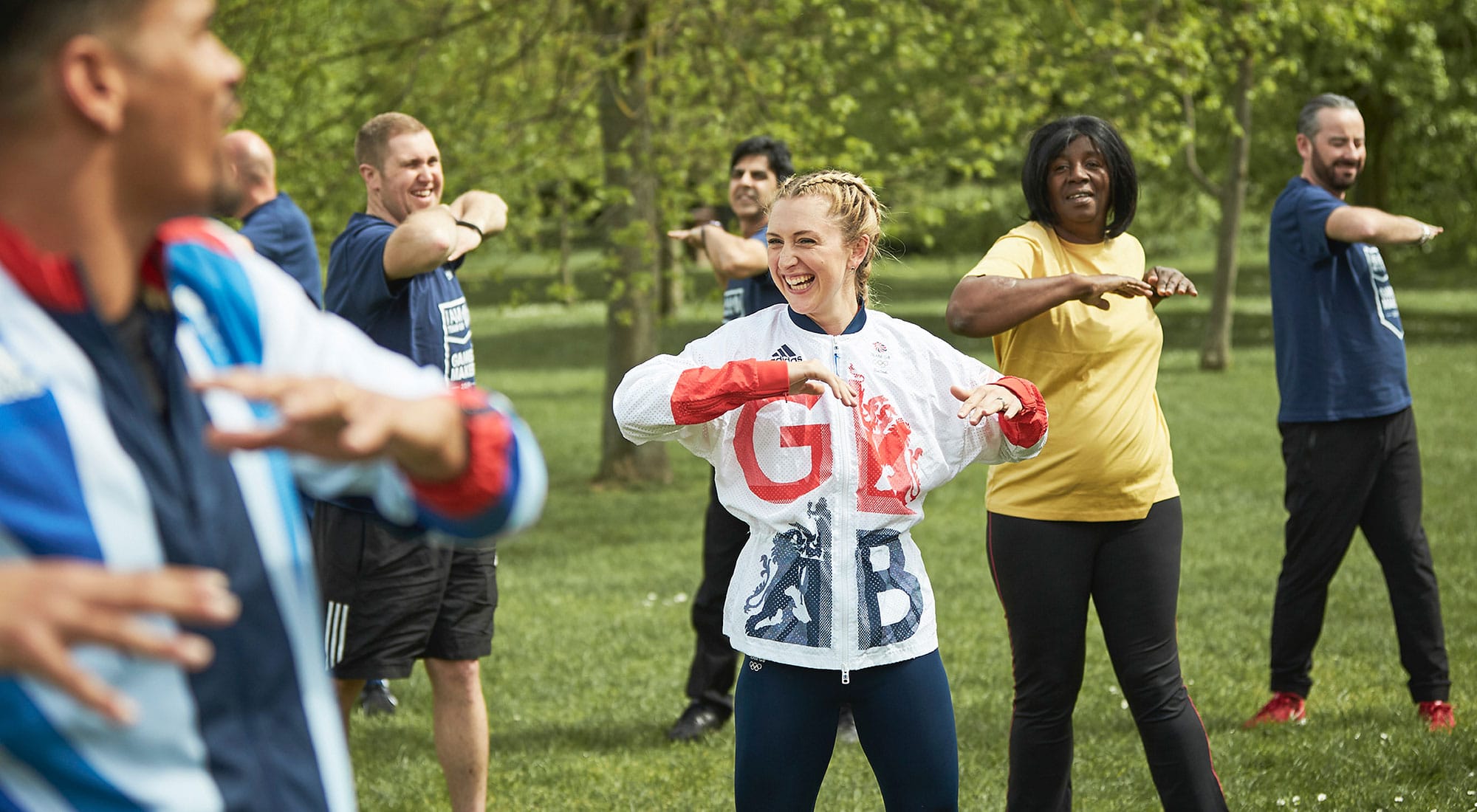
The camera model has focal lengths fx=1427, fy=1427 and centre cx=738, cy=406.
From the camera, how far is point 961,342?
26766 millimetres

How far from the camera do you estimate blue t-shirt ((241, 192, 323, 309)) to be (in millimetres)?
5582

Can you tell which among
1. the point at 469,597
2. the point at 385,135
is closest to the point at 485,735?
the point at 469,597

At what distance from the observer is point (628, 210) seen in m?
12.4

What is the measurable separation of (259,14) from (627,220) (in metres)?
3.46

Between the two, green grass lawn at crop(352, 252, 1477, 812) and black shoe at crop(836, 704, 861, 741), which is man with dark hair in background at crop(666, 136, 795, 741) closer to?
green grass lawn at crop(352, 252, 1477, 812)

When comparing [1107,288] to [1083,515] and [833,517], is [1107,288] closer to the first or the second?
[1083,515]

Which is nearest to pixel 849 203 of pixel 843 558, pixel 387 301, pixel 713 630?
pixel 843 558

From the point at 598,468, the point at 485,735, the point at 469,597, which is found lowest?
the point at 598,468

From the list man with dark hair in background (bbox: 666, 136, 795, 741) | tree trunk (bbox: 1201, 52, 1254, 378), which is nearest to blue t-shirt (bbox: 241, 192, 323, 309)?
man with dark hair in background (bbox: 666, 136, 795, 741)

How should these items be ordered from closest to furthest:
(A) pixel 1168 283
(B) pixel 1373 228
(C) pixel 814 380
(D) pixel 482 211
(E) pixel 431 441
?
1. (E) pixel 431 441
2. (C) pixel 814 380
3. (A) pixel 1168 283
4. (D) pixel 482 211
5. (B) pixel 1373 228

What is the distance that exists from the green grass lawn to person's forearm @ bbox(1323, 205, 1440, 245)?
73.2 inches

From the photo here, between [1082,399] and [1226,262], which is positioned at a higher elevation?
[1082,399]

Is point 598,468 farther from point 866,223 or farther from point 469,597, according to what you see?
point 866,223

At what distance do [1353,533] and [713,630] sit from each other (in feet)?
8.84
